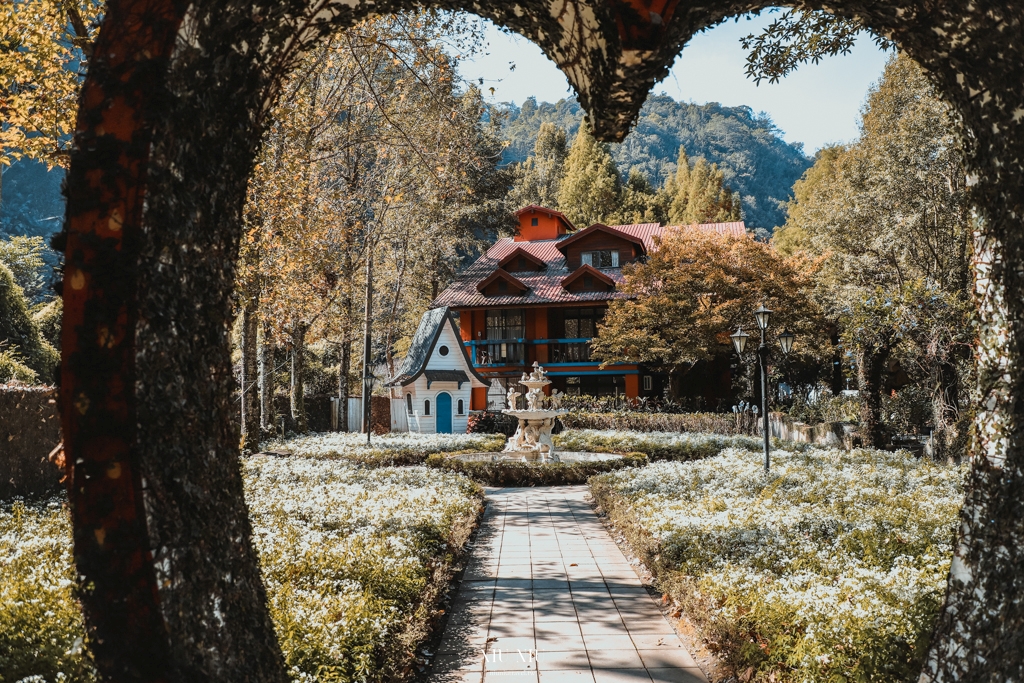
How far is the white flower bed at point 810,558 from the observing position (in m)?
4.49

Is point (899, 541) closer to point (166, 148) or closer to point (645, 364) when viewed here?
point (166, 148)

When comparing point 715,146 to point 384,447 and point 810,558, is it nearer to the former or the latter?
point 384,447

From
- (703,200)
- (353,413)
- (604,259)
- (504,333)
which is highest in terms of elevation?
(703,200)

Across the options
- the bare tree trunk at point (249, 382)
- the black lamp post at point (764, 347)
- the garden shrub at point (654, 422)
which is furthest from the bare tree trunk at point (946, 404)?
the bare tree trunk at point (249, 382)

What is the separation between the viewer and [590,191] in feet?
180

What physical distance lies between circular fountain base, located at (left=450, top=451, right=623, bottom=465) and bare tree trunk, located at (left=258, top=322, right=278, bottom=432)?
6.66 metres

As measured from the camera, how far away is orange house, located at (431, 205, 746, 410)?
34.6 meters

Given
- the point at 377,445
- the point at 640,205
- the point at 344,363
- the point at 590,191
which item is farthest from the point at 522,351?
the point at 640,205

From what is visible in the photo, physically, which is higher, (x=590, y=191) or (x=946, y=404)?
(x=590, y=191)

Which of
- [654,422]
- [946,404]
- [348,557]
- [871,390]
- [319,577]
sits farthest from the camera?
[654,422]

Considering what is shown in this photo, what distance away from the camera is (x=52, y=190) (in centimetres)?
8688

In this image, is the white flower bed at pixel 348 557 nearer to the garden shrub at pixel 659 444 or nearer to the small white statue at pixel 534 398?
the small white statue at pixel 534 398

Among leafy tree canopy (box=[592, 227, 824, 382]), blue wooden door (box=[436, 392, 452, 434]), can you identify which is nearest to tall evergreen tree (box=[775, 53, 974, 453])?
leafy tree canopy (box=[592, 227, 824, 382])

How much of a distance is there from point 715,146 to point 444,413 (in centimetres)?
13398
